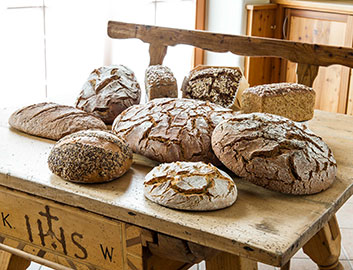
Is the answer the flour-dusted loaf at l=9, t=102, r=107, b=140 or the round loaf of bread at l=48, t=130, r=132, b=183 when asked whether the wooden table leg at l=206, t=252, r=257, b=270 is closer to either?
the round loaf of bread at l=48, t=130, r=132, b=183

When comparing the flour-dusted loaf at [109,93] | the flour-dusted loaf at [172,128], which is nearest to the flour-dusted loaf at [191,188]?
the flour-dusted loaf at [172,128]

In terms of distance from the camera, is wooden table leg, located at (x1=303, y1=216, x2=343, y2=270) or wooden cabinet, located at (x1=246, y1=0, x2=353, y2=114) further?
wooden cabinet, located at (x1=246, y1=0, x2=353, y2=114)

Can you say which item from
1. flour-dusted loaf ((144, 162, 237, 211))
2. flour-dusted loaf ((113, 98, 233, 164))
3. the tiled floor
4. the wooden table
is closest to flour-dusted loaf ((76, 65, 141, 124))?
flour-dusted loaf ((113, 98, 233, 164))

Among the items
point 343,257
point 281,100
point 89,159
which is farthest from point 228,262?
point 343,257

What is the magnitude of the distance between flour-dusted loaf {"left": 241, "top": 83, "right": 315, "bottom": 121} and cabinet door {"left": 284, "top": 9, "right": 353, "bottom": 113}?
6.74 ft

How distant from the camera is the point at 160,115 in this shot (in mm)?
1494

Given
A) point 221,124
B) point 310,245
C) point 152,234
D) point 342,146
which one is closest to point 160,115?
point 221,124

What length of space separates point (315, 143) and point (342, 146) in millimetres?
301

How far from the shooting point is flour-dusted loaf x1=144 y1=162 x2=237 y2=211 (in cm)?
116

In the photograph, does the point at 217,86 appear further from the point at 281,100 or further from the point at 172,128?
the point at 172,128

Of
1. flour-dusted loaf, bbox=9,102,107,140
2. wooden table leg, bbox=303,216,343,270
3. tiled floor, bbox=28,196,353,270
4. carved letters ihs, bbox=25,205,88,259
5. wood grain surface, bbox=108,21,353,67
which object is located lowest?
tiled floor, bbox=28,196,353,270

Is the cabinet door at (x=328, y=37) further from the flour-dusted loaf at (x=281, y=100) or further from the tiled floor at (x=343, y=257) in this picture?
the flour-dusted loaf at (x=281, y=100)

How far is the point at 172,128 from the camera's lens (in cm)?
143

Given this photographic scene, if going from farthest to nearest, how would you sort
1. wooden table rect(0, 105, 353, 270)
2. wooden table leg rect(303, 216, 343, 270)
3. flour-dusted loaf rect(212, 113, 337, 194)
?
wooden table leg rect(303, 216, 343, 270), flour-dusted loaf rect(212, 113, 337, 194), wooden table rect(0, 105, 353, 270)
